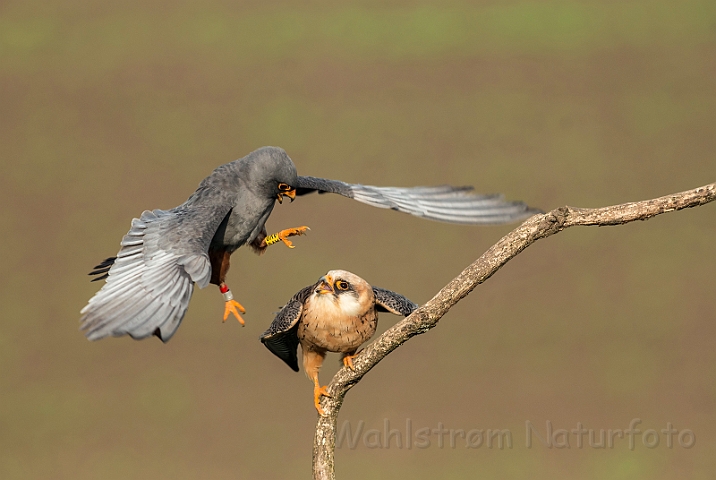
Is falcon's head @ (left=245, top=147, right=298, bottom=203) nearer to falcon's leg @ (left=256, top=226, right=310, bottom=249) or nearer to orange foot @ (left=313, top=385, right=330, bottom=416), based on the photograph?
falcon's leg @ (left=256, top=226, right=310, bottom=249)

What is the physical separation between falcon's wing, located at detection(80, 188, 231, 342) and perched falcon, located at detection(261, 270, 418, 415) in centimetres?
54

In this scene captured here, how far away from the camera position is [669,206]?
347 cm

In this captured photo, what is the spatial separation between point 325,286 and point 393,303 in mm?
381

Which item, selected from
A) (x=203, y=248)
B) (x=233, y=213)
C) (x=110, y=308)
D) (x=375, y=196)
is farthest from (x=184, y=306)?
(x=375, y=196)

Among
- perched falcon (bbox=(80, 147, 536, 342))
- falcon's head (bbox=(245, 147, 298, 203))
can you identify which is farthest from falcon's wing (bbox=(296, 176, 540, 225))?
falcon's head (bbox=(245, 147, 298, 203))

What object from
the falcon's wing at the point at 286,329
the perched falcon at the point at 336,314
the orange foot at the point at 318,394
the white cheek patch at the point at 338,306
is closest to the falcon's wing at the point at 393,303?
the perched falcon at the point at 336,314

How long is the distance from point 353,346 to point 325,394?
36cm

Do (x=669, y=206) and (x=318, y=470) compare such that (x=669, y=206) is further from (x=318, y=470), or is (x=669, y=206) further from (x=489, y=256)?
(x=318, y=470)

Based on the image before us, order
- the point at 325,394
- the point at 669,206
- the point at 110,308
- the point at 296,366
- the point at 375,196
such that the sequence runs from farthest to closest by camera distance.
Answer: the point at 375,196, the point at 296,366, the point at 325,394, the point at 110,308, the point at 669,206

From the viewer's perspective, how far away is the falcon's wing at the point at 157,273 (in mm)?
3676

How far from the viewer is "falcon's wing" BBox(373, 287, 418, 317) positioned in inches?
170

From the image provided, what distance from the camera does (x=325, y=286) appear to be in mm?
4285

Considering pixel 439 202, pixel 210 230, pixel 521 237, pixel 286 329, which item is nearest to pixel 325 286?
pixel 286 329

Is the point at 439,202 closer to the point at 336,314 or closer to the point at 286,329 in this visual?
the point at 336,314
